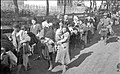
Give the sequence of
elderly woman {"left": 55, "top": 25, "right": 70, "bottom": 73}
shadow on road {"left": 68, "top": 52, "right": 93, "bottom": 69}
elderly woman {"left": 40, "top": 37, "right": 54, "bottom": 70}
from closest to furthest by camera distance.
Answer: elderly woman {"left": 55, "top": 25, "right": 70, "bottom": 73} < elderly woman {"left": 40, "top": 37, "right": 54, "bottom": 70} < shadow on road {"left": 68, "top": 52, "right": 93, "bottom": 69}

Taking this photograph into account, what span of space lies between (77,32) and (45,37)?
3896 mm

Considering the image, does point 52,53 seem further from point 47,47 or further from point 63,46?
point 63,46

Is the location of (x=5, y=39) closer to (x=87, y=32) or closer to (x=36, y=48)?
(x=36, y=48)

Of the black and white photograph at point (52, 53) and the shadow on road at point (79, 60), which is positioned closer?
the black and white photograph at point (52, 53)

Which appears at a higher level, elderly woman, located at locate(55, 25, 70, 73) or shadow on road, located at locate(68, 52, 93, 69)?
elderly woman, located at locate(55, 25, 70, 73)

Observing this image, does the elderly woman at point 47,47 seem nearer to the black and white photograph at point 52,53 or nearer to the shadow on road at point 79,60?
the black and white photograph at point 52,53

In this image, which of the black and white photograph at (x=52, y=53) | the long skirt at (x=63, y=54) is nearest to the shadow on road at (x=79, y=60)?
the black and white photograph at (x=52, y=53)

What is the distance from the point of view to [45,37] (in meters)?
8.86

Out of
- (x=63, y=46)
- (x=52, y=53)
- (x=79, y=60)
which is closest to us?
(x=63, y=46)

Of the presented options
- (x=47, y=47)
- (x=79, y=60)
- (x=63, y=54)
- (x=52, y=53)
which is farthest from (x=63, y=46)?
(x=79, y=60)

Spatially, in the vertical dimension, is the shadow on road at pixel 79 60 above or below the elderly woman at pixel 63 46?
below

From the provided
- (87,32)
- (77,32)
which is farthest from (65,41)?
(87,32)

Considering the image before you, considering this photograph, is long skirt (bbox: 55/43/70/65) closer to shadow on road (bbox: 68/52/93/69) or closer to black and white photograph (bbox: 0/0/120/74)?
black and white photograph (bbox: 0/0/120/74)

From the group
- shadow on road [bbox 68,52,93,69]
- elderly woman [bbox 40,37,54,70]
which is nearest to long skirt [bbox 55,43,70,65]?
elderly woman [bbox 40,37,54,70]
